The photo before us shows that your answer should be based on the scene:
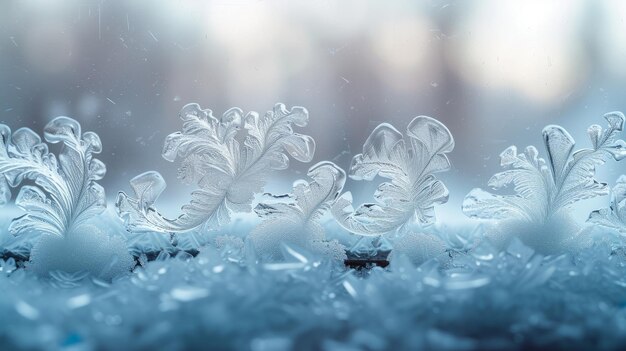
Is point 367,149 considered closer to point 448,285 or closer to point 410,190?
point 410,190

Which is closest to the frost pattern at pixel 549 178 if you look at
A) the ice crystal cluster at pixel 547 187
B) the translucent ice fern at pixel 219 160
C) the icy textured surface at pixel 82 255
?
the ice crystal cluster at pixel 547 187

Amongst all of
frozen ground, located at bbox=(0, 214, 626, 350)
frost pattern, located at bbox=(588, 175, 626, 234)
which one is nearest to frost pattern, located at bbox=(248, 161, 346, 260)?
frozen ground, located at bbox=(0, 214, 626, 350)

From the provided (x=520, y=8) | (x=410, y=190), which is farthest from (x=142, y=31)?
(x=520, y=8)

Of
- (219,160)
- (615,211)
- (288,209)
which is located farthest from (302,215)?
(615,211)

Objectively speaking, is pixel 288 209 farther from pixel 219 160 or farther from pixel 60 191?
pixel 60 191

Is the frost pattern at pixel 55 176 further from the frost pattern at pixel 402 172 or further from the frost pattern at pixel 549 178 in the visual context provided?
the frost pattern at pixel 549 178

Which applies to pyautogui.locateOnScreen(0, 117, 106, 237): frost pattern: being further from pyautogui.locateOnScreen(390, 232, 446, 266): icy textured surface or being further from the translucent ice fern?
pyautogui.locateOnScreen(390, 232, 446, 266): icy textured surface
